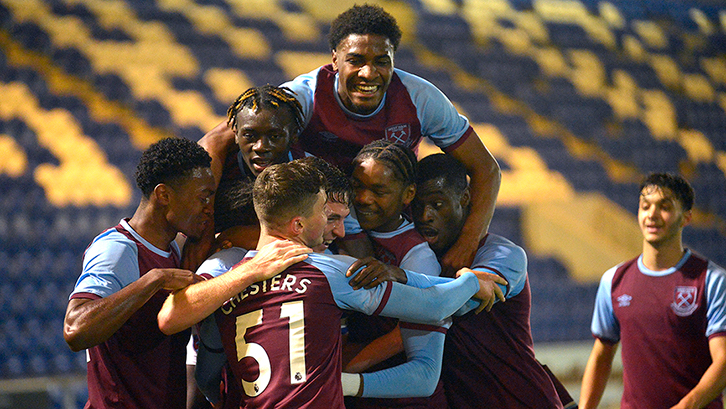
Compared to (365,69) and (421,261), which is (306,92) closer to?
(365,69)

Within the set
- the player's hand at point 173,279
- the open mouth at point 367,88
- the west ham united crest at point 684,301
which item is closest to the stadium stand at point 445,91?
the west ham united crest at point 684,301

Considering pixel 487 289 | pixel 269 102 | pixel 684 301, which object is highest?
pixel 269 102

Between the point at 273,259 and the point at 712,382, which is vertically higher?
the point at 273,259

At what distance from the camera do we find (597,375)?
4105 mm

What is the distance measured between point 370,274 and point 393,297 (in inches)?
4.3

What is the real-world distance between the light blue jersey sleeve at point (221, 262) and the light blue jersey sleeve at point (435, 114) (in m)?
0.98

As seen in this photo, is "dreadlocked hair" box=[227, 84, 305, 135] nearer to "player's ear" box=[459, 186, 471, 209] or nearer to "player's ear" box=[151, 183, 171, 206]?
A: "player's ear" box=[151, 183, 171, 206]

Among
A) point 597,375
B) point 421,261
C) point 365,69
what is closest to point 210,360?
point 421,261

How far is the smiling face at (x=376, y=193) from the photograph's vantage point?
266 cm

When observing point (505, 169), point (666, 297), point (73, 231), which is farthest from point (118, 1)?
point (666, 297)

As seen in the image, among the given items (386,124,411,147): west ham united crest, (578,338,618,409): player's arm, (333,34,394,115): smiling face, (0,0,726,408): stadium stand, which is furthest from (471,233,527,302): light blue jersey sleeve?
(0,0,726,408): stadium stand

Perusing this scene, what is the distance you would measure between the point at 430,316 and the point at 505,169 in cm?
668

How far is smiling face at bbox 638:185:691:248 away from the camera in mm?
3969

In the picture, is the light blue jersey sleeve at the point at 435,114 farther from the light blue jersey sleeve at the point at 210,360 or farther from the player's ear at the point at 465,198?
the light blue jersey sleeve at the point at 210,360
